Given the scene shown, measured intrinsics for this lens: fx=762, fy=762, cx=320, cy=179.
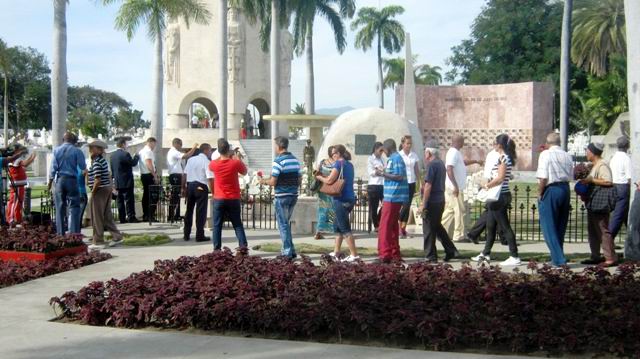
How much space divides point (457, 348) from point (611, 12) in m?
46.1

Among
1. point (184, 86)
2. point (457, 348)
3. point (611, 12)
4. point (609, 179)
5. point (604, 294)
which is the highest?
point (611, 12)

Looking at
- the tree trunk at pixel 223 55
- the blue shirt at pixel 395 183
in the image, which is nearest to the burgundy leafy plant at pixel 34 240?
the blue shirt at pixel 395 183

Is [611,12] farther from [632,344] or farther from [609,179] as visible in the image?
[632,344]

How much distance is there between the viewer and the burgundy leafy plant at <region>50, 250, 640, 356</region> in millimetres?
5855

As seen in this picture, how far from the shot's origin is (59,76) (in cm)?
1474

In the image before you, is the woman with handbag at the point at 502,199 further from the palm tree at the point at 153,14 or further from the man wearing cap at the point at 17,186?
the palm tree at the point at 153,14

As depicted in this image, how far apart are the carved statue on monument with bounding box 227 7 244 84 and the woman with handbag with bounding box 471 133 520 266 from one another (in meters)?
40.2

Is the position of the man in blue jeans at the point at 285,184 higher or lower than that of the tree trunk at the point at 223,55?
lower

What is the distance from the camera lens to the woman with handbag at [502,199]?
952 cm

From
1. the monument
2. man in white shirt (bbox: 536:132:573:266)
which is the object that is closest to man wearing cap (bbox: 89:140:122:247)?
man in white shirt (bbox: 536:132:573:266)

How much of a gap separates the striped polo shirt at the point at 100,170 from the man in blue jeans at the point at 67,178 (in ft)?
0.69

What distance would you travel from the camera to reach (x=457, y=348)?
237 inches

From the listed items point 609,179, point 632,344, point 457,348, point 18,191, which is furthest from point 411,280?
point 18,191

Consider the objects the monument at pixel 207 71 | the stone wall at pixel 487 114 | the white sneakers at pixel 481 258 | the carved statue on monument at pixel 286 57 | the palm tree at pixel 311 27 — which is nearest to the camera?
the white sneakers at pixel 481 258
